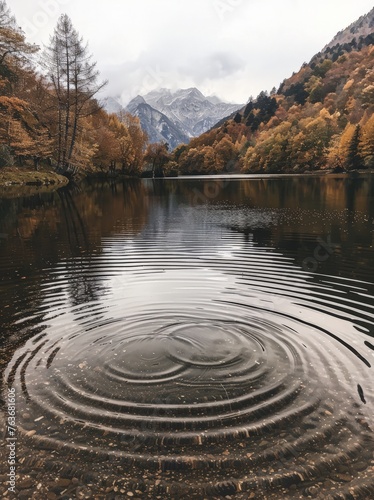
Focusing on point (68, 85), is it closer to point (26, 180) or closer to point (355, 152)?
point (26, 180)

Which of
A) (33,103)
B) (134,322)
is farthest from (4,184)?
(134,322)

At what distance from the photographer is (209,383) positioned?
7824 mm

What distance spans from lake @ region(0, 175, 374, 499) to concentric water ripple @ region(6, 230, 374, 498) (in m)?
0.03

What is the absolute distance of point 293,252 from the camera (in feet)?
66.7

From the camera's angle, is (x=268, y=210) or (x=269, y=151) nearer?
(x=268, y=210)

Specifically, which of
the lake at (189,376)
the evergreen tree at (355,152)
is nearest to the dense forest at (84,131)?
the evergreen tree at (355,152)

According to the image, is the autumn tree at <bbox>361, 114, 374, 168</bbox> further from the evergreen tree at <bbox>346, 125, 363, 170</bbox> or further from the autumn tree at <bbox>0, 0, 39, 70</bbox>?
the autumn tree at <bbox>0, 0, 39, 70</bbox>

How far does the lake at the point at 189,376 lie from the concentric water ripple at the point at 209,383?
0.03 metres

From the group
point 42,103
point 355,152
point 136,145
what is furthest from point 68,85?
point 355,152

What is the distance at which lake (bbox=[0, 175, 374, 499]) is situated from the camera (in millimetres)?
5492

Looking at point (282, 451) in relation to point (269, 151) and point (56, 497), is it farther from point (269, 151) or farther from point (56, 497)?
point (269, 151)

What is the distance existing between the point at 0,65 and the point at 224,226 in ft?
189

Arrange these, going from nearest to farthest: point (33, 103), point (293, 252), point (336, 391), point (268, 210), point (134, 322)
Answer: point (336, 391)
point (134, 322)
point (293, 252)
point (268, 210)
point (33, 103)

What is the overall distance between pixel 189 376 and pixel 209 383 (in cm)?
54
